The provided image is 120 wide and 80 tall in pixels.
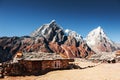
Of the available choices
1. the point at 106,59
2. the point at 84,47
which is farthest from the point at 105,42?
the point at 106,59

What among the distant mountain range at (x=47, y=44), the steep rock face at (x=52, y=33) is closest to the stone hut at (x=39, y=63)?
the distant mountain range at (x=47, y=44)

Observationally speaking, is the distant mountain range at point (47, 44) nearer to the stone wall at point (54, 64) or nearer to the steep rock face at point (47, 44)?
the steep rock face at point (47, 44)

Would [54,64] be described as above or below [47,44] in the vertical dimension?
below

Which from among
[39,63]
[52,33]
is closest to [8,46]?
[52,33]

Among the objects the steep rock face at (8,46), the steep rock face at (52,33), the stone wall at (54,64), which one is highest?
the steep rock face at (52,33)

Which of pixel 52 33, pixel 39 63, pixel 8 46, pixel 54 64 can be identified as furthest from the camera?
pixel 52 33

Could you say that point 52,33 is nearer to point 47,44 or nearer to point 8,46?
point 47,44

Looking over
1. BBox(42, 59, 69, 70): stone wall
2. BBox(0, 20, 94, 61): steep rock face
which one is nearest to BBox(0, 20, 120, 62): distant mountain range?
BBox(0, 20, 94, 61): steep rock face

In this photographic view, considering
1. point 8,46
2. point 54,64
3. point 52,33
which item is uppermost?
point 52,33

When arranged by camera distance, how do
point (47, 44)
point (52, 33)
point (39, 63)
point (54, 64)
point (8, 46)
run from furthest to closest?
point (52, 33), point (47, 44), point (8, 46), point (54, 64), point (39, 63)
